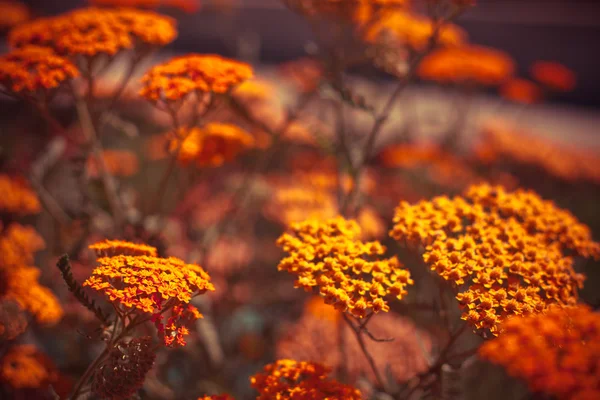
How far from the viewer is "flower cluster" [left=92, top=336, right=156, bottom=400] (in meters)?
1.40

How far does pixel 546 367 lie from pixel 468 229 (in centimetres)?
70

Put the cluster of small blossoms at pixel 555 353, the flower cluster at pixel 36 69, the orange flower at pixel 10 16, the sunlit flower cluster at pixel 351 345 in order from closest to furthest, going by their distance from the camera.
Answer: the cluster of small blossoms at pixel 555 353, the flower cluster at pixel 36 69, the sunlit flower cluster at pixel 351 345, the orange flower at pixel 10 16

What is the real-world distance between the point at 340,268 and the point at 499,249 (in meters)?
0.57

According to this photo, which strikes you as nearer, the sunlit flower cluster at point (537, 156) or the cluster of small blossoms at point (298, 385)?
the cluster of small blossoms at point (298, 385)

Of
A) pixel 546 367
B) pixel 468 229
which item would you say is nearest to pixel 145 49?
pixel 468 229

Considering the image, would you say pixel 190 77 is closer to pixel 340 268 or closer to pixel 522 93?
pixel 340 268

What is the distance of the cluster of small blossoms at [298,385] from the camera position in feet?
5.01

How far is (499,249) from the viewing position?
1651mm

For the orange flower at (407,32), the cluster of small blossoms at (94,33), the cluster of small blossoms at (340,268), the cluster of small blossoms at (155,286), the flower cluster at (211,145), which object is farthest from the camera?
the orange flower at (407,32)

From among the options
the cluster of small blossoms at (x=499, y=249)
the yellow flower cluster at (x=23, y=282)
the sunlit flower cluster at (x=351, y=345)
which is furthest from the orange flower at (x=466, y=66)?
the yellow flower cluster at (x=23, y=282)

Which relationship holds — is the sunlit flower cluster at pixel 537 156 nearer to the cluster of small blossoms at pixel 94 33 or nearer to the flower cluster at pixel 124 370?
the cluster of small blossoms at pixel 94 33

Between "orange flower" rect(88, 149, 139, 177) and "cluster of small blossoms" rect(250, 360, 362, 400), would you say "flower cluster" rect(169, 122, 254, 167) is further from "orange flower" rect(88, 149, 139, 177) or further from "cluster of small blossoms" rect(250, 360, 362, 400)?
"orange flower" rect(88, 149, 139, 177)

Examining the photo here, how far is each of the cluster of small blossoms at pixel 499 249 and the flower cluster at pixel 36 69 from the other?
4.66ft

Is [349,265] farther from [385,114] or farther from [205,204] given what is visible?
[205,204]
